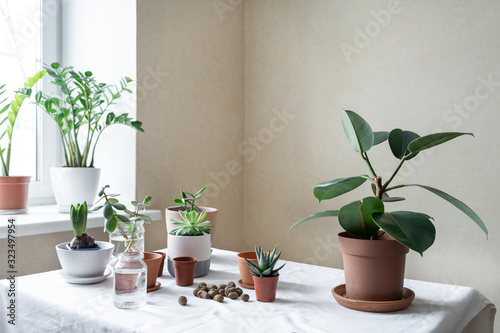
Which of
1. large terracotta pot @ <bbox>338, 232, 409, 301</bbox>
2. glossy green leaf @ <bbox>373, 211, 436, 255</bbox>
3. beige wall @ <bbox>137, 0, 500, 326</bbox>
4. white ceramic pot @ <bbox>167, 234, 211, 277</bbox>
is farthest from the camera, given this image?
beige wall @ <bbox>137, 0, 500, 326</bbox>

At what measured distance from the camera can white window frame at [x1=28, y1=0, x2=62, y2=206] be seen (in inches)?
74.9

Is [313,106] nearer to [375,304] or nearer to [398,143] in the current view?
[398,143]

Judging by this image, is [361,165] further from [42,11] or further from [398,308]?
[42,11]

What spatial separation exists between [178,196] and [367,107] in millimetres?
984

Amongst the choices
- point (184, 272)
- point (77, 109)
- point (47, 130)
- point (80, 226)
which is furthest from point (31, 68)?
point (184, 272)

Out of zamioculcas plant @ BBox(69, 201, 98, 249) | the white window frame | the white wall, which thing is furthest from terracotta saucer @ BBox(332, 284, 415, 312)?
the white window frame

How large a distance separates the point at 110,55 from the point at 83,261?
1.05 meters

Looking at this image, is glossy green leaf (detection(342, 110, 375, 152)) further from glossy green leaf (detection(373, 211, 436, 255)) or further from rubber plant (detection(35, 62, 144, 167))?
rubber plant (detection(35, 62, 144, 167))

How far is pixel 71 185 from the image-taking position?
1667 mm

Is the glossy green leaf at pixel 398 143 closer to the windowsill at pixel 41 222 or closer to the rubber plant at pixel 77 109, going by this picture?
the rubber plant at pixel 77 109

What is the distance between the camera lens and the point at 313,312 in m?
0.97

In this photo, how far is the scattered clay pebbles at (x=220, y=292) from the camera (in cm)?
104

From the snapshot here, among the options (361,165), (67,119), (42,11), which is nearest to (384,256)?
(361,165)

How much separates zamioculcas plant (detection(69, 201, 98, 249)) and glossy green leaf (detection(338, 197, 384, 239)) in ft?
2.25
